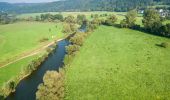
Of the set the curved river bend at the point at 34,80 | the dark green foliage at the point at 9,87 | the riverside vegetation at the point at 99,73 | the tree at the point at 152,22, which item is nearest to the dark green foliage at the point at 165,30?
the riverside vegetation at the point at 99,73

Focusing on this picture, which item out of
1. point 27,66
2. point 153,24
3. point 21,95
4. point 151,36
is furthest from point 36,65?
point 153,24

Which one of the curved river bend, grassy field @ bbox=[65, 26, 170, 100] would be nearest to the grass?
the curved river bend

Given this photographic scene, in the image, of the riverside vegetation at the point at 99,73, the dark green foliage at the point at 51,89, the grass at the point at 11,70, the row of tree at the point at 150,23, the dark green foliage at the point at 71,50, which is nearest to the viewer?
the dark green foliage at the point at 51,89

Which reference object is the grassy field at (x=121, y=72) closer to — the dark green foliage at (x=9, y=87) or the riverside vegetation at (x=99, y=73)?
the riverside vegetation at (x=99, y=73)

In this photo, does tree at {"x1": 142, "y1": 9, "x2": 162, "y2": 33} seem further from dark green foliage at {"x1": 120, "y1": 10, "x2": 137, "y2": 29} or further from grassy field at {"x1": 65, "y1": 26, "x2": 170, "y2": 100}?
grassy field at {"x1": 65, "y1": 26, "x2": 170, "y2": 100}

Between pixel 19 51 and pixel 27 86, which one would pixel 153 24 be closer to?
pixel 19 51
